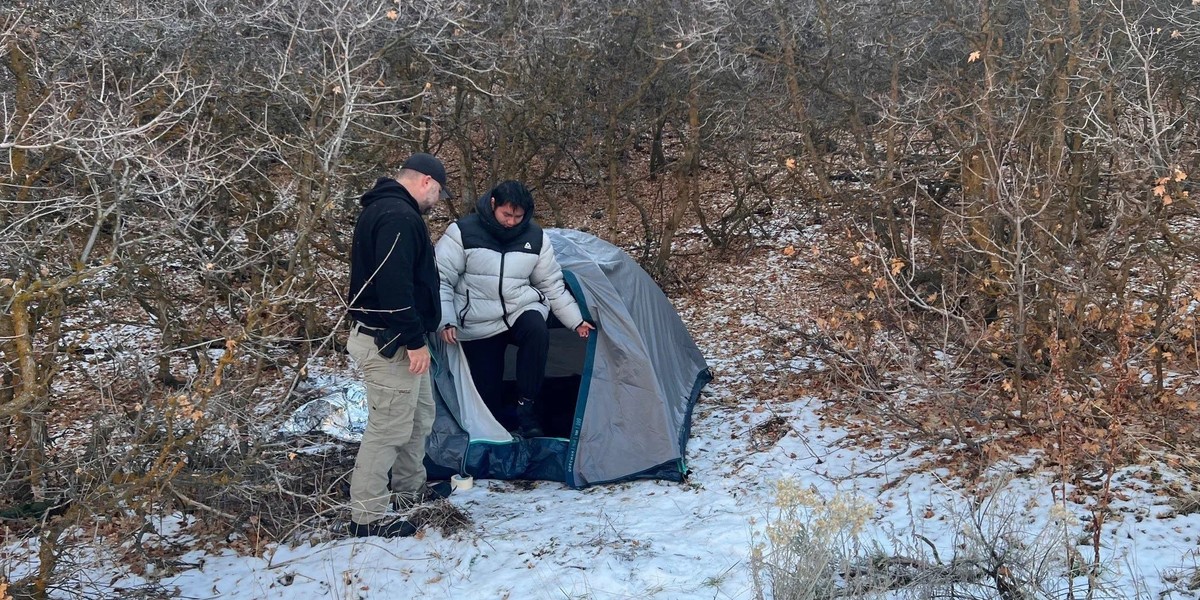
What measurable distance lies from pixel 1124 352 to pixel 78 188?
4.60 meters

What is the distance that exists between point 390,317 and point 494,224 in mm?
1146

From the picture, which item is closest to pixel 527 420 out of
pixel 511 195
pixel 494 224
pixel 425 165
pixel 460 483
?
pixel 460 483

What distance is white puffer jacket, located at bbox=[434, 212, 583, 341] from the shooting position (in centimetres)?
492

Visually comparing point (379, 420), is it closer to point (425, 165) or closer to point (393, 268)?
point (393, 268)

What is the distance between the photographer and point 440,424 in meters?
4.96

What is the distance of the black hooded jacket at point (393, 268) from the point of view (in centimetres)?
385

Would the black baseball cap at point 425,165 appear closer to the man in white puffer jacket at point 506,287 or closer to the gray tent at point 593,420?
the man in white puffer jacket at point 506,287

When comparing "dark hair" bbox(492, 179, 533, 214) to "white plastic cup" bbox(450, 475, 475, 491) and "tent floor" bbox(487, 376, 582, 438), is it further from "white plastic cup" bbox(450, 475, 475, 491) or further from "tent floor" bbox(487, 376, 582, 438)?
"white plastic cup" bbox(450, 475, 475, 491)

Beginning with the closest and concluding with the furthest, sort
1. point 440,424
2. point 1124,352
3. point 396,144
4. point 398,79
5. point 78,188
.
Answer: point 1124,352
point 78,188
point 440,424
point 398,79
point 396,144

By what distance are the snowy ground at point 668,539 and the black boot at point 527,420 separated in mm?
272

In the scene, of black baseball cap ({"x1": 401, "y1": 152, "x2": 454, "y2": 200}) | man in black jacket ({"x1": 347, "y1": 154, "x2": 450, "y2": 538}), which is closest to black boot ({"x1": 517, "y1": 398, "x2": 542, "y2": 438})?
man in black jacket ({"x1": 347, "y1": 154, "x2": 450, "y2": 538})

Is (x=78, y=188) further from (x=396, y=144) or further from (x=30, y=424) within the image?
(x=396, y=144)

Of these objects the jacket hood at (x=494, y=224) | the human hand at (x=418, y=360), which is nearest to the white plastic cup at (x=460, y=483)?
the human hand at (x=418, y=360)

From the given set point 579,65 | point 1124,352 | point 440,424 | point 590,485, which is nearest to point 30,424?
point 440,424
